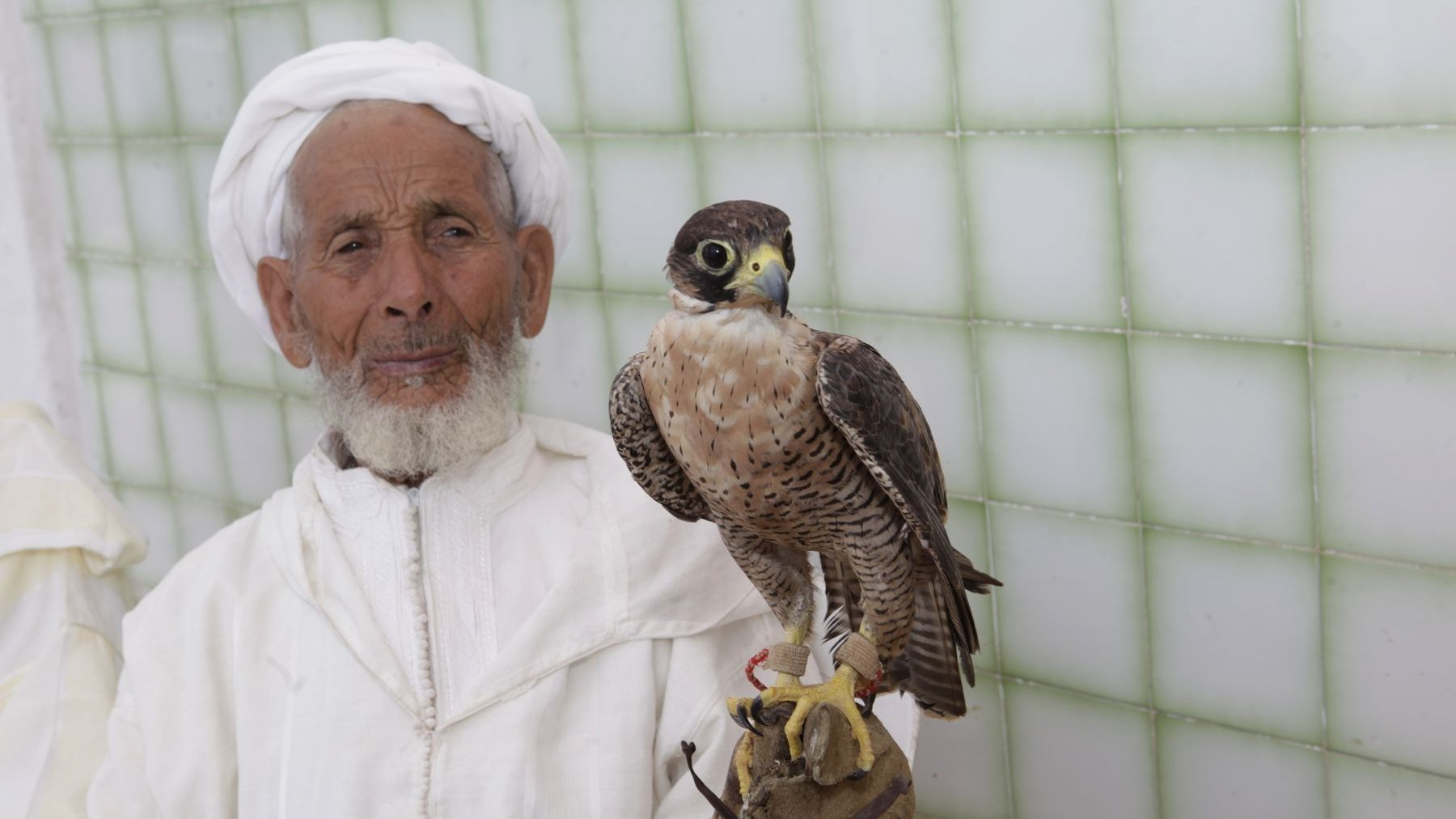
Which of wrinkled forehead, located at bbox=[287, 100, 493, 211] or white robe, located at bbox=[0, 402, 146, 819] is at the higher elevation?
wrinkled forehead, located at bbox=[287, 100, 493, 211]

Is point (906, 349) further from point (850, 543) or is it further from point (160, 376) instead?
point (160, 376)

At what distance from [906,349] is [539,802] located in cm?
82

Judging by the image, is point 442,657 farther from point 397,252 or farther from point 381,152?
point 381,152

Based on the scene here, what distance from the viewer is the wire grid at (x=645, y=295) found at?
5.70 feet

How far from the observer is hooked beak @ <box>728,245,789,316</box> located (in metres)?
1.15

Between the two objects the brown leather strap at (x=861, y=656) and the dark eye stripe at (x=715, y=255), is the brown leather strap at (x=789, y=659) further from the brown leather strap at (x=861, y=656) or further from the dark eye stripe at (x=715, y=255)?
the dark eye stripe at (x=715, y=255)

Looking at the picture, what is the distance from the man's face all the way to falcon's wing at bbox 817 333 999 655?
69 centimetres

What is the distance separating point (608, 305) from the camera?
97.8 inches

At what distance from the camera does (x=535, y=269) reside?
2.04 meters

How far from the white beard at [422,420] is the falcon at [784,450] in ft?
1.66

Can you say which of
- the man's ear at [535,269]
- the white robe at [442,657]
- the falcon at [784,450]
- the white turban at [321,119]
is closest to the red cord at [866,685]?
the falcon at [784,450]

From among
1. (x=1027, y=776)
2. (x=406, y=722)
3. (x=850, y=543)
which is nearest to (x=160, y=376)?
(x=406, y=722)

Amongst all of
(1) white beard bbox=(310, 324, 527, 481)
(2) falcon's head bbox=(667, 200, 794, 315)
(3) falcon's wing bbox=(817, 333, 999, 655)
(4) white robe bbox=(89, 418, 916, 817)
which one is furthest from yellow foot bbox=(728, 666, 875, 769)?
(1) white beard bbox=(310, 324, 527, 481)

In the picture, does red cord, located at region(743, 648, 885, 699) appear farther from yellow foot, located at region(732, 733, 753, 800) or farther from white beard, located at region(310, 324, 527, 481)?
white beard, located at region(310, 324, 527, 481)
